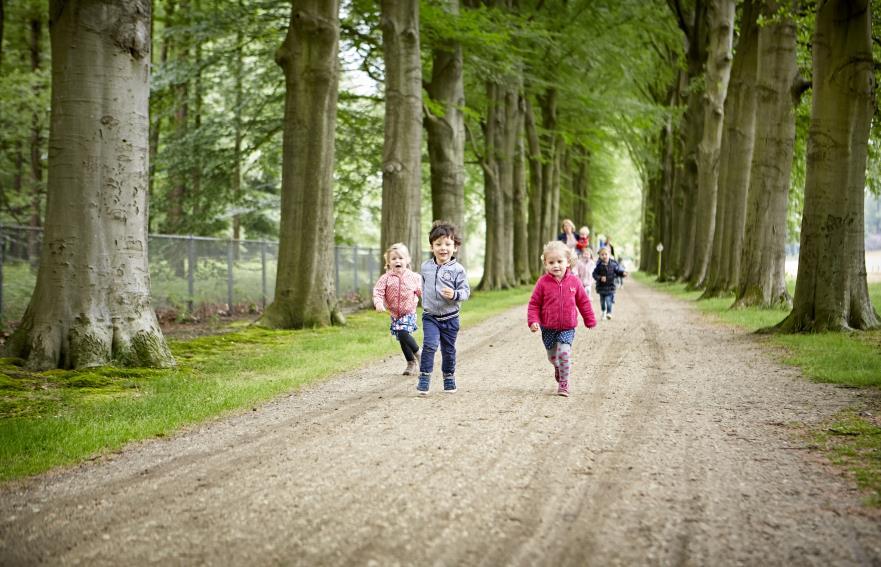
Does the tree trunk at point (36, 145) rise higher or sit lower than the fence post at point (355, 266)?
higher

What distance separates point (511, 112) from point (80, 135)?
70.1 feet

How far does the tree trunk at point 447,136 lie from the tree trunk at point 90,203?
1306cm

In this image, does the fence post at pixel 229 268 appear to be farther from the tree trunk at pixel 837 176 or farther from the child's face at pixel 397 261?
the tree trunk at pixel 837 176

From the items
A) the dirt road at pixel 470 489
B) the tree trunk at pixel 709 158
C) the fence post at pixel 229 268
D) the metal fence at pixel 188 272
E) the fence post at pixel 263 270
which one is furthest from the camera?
the tree trunk at pixel 709 158

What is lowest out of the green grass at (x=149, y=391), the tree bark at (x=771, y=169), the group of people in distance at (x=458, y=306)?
the green grass at (x=149, y=391)

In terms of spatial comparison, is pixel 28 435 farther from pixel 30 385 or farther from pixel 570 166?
pixel 570 166

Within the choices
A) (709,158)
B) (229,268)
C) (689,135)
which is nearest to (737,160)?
(709,158)

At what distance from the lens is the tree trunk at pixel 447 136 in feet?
68.7

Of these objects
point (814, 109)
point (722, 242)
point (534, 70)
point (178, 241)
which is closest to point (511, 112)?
point (534, 70)

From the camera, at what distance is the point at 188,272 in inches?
664

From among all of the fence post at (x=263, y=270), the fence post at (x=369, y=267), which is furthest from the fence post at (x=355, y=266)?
the fence post at (x=263, y=270)

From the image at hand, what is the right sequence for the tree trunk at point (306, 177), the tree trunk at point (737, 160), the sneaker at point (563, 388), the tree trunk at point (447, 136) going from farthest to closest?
the tree trunk at point (447, 136) → the tree trunk at point (737, 160) → the tree trunk at point (306, 177) → the sneaker at point (563, 388)

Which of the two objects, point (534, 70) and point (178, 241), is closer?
point (178, 241)

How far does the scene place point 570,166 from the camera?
4681 cm
